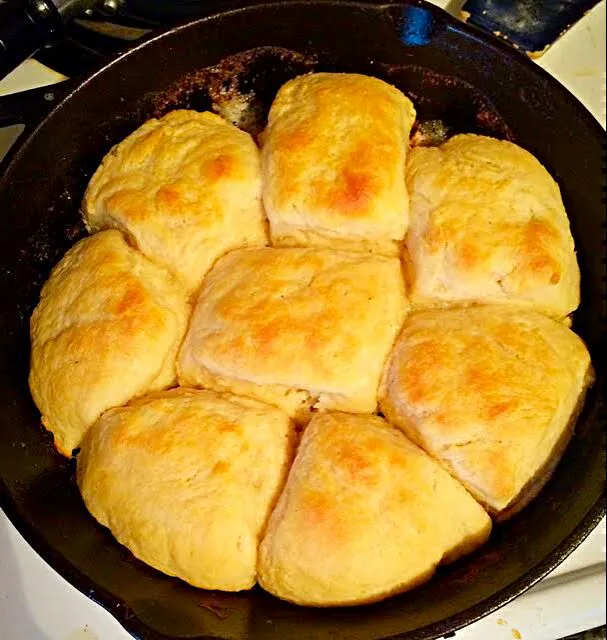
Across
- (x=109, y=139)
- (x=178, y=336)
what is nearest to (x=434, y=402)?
(x=178, y=336)

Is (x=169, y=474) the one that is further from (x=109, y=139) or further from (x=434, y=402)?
(x=109, y=139)

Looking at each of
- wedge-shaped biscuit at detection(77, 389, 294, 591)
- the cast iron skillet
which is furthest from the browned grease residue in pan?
wedge-shaped biscuit at detection(77, 389, 294, 591)

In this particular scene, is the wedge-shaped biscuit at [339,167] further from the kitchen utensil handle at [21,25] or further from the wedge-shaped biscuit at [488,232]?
the kitchen utensil handle at [21,25]

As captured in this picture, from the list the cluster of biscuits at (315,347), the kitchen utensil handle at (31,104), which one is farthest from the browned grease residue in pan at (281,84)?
the kitchen utensil handle at (31,104)

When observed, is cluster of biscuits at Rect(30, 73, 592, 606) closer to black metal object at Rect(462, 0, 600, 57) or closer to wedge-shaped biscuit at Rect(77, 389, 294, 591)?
wedge-shaped biscuit at Rect(77, 389, 294, 591)

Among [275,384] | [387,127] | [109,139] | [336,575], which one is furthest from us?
[109,139]
